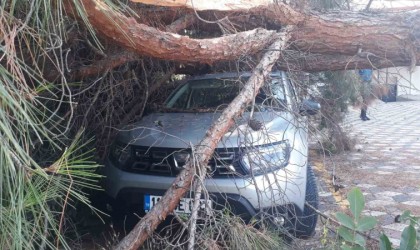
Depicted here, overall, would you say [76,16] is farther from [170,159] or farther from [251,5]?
[251,5]

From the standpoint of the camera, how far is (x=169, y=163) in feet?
14.9

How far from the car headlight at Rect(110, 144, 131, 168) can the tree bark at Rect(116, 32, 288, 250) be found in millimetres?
1273

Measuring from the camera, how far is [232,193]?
4242mm

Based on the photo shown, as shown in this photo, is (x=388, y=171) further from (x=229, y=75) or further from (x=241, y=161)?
(x=241, y=161)

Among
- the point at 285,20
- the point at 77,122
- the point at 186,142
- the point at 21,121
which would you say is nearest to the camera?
the point at 21,121

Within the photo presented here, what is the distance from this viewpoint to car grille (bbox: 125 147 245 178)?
166 inches

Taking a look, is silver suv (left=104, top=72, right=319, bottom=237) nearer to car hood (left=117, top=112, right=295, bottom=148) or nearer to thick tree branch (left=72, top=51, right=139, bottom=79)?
car hood (left=117, top=112, right=295, bottom=148)

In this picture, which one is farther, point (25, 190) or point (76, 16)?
point (76, 16)

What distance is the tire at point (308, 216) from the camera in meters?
4.43

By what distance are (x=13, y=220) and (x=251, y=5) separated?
3360 millimetres

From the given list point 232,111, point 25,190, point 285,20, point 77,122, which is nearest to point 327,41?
point 285,20

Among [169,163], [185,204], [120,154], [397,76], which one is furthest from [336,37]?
[185,204]

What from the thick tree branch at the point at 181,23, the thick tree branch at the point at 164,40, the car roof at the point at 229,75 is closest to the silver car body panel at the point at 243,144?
the car roof at the point at 229,75

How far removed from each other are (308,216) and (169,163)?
4.09 feet
